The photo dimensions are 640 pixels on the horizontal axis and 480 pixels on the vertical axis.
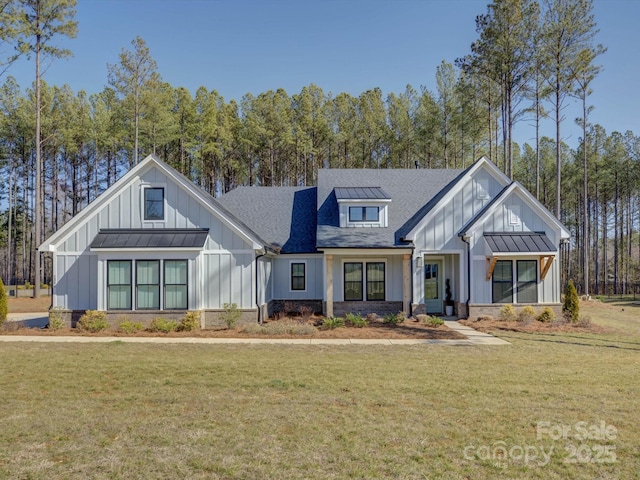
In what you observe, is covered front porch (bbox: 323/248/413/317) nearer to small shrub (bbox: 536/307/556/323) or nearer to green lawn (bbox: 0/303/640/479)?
small shrub (bbox: 536/307/556/323)

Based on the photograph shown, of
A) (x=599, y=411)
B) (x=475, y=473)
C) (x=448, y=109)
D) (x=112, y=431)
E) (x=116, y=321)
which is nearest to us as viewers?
(x=475, y=473)

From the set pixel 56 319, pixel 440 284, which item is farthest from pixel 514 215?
pixel 56 319

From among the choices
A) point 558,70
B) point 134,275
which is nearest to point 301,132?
point 558,70

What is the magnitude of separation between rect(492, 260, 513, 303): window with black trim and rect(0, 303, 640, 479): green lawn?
627cm

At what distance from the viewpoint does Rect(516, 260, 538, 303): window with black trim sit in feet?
55.7

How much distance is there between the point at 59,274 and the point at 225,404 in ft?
40.9

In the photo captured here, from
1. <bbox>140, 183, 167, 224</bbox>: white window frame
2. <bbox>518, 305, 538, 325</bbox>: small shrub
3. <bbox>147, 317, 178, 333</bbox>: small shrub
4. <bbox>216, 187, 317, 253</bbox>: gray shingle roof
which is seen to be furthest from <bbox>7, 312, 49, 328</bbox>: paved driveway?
<bbox>518, 305, 538, 325</bbox>: small shrub

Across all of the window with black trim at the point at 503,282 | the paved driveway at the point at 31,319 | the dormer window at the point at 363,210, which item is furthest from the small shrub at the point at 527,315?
the paved driveway at the point at 31,319

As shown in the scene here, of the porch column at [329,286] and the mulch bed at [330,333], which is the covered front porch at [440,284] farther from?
the porch column at [329,286]

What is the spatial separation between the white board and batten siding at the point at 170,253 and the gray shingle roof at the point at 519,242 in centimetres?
976

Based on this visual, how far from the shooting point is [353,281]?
1842 cm

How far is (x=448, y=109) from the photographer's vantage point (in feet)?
112

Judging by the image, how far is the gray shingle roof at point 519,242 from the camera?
16125 millimetres

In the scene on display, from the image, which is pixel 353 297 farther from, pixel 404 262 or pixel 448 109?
pixel 448 109
